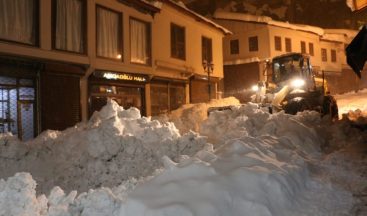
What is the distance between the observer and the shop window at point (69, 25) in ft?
45.5

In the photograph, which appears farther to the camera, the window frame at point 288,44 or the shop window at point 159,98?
the window frame at point 288,44

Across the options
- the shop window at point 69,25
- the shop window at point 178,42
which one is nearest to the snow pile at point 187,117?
the shop window at point 178,42

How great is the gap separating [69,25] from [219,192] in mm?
12275

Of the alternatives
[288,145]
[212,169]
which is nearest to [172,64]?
[288,145]

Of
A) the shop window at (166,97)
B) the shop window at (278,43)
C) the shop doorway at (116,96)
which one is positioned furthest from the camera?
the shop window at (278,43)

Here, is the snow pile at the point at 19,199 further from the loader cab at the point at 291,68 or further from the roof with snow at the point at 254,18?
the roof with snow at the point at 254,18

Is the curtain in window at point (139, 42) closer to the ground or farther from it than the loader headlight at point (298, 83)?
farther from it

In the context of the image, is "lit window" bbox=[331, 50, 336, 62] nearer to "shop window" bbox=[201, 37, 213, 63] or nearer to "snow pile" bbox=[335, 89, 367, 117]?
"snow pile" bbox=[335, 89, 367, 117]

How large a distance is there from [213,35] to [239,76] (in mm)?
8755

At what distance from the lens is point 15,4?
12359mm

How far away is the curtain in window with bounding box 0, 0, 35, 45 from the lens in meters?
12.0

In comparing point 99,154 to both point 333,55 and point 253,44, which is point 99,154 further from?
point 333,55

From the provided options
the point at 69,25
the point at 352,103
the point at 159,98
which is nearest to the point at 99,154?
the point at 69,25

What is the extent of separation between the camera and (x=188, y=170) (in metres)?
5.09
